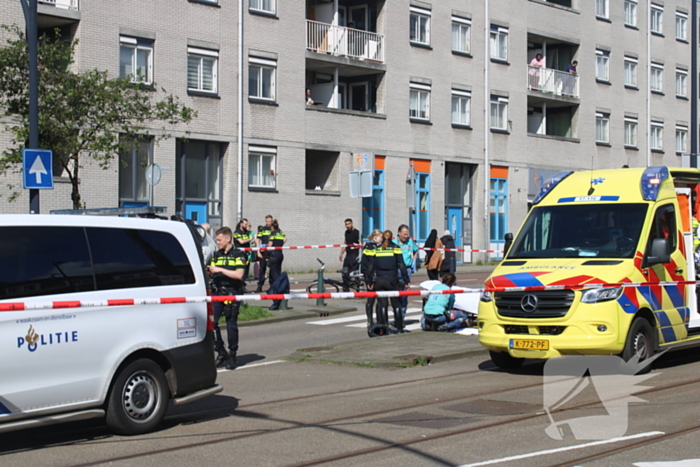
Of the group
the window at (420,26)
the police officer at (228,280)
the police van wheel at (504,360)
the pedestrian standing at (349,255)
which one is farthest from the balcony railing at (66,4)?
the police van wheel at (504,360)

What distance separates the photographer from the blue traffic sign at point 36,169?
16.4m

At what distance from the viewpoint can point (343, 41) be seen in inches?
1415

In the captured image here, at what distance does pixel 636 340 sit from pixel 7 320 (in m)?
7.24

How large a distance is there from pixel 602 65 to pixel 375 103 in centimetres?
1672

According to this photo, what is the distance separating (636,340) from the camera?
11125 millimetres

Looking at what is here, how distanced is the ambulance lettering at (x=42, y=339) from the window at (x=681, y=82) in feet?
171

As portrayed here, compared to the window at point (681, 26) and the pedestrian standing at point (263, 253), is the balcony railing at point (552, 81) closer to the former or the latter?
the window at point (681, 26)

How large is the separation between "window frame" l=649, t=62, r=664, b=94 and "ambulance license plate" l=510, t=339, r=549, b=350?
44.3 m

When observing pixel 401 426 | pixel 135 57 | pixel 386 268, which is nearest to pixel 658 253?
pixel 401 426

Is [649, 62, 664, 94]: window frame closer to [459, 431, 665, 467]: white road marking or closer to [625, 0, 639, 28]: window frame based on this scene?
[625, 0, 639, 28]: window frame

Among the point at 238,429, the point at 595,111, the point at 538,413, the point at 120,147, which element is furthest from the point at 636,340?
the point at 595,111

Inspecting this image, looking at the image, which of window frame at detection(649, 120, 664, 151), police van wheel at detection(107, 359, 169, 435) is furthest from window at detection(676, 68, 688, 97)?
police van wheel at detection(107, 359, 169, 435)

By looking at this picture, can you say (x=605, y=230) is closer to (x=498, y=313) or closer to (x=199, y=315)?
(x=498, y=313)

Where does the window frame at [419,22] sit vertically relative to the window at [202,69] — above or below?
above
